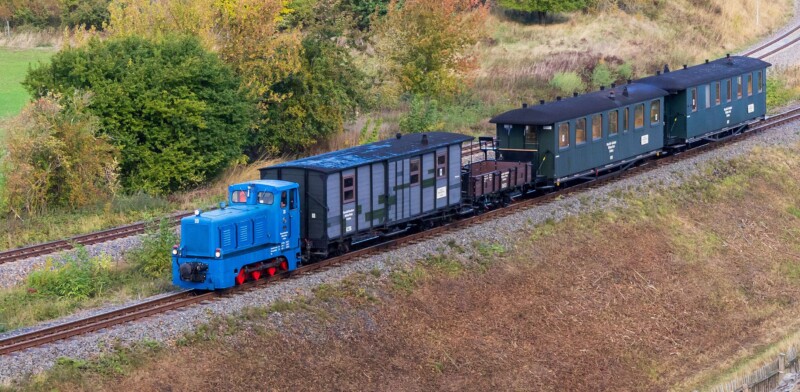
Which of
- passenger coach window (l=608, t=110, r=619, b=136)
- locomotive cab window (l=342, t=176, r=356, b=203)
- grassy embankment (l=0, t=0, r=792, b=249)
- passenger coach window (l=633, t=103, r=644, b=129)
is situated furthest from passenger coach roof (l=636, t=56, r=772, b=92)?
locomotive cab window (l=342, t=176, r=356, b=203)

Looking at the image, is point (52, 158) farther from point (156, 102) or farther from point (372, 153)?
point (372, 153)

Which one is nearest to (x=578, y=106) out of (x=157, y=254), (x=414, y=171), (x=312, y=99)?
(x=414, y=171)

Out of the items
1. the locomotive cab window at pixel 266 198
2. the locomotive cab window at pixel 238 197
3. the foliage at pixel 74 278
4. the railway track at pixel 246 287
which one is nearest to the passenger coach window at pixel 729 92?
the railway track at pixel 246 287

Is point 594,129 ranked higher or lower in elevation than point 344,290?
higher

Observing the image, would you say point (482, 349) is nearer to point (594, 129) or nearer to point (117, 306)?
point (117, 306)

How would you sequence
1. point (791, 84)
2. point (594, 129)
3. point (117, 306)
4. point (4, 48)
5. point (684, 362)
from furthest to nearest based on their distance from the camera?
point (4, 48) < point (791, 84) < point (594, 129) < point (684, 362) < point (117, 306)

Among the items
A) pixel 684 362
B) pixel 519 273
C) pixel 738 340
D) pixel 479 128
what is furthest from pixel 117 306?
pixel 479 128
